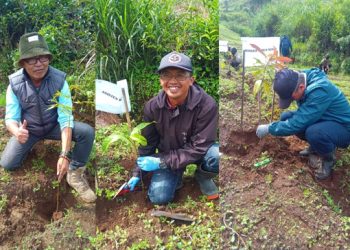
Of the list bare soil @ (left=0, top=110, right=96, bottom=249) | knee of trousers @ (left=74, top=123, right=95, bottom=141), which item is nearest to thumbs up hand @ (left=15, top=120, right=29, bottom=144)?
bare soil @ (left=0, top=110, right=96, bottom=249)

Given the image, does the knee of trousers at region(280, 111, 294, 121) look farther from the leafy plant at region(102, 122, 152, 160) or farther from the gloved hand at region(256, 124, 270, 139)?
the leafy plant at region(102, 122, 152, 160)

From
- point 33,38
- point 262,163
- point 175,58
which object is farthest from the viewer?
point 262,163

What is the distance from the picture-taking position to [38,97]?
215 cm

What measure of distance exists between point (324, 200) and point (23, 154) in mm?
1793

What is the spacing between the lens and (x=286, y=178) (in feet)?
7.45

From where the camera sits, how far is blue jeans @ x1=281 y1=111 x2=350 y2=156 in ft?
7.36

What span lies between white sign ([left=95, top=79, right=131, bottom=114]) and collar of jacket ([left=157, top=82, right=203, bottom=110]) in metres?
0.20

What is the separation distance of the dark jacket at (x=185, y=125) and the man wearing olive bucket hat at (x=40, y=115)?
43 centimetres

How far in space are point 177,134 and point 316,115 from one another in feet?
2.74

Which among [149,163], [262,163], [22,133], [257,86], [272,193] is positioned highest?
[257,86]

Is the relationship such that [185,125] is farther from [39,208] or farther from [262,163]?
[39,208]

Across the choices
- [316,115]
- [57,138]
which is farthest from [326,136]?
[57,138]

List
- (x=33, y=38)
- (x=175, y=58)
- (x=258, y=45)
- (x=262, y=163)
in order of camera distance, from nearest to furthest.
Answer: (x=175, y=58), (x=33, y=38), (x=258, y=45), (x=262, y=163)

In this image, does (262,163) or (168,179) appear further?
(262,163)
